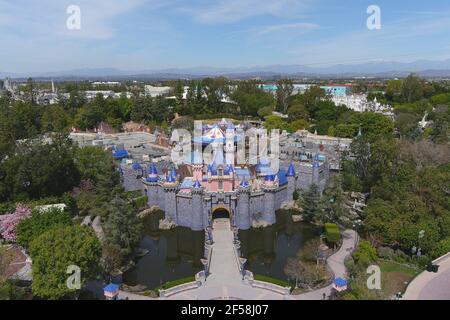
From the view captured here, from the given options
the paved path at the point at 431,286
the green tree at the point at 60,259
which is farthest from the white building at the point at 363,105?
the green tree at the point at 60,259

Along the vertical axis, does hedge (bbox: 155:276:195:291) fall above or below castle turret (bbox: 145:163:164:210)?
below

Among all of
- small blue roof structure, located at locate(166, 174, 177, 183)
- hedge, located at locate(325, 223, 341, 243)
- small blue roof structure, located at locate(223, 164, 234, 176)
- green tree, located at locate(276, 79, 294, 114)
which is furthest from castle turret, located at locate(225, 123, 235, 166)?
green tree, located at locate(276, 79, 294, 114)

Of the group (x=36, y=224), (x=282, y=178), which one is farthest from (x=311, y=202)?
(x=36, y=224)

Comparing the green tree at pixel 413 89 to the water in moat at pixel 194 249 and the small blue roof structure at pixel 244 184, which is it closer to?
the water in moat at pixel 194 249

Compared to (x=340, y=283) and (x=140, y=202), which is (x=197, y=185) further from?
(x=340, y=283)
